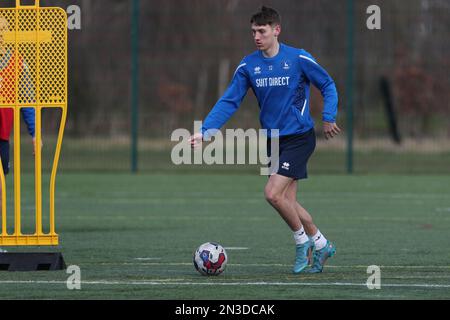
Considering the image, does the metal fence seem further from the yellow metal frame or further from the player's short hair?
the player's short hair

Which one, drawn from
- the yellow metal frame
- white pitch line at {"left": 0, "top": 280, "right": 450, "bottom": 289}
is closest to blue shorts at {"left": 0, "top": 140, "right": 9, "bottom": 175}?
the yellow metal frame

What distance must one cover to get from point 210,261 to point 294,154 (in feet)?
3.98

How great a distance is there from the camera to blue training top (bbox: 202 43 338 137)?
913 cm

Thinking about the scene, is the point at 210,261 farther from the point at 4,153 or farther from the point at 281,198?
the point at 4,153

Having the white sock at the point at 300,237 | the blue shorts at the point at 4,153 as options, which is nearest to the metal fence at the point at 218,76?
the blue shorts at the point at 4,153

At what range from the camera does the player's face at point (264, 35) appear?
356 inches

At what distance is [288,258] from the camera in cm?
1005

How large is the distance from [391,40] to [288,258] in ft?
47.0

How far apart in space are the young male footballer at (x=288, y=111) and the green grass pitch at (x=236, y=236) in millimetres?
410

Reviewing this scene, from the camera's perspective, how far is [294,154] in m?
9.13

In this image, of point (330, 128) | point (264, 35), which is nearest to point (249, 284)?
point (330, 128)

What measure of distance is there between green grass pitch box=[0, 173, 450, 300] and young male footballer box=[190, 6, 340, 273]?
410 mm

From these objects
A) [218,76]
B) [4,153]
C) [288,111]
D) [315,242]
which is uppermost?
[218,76]
